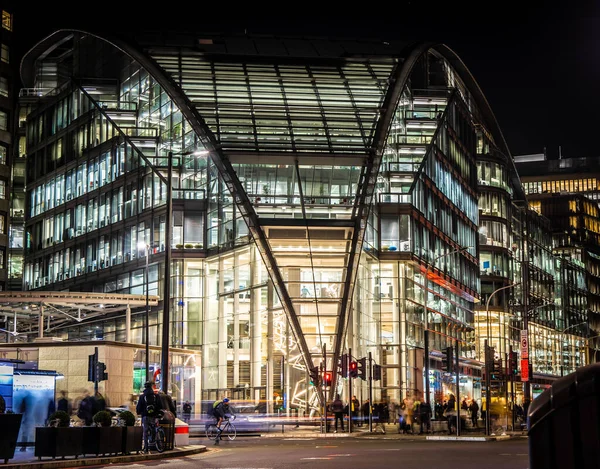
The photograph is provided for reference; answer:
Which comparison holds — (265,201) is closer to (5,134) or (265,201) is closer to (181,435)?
(5,134)

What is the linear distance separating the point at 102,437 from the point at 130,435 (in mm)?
1518

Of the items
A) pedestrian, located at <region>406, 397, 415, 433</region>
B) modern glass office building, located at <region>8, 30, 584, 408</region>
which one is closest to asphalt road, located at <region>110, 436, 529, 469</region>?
pedestrian, located at <region>406, 397, 415, 433</region>

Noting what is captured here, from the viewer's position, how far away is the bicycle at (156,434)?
2738 centimetres

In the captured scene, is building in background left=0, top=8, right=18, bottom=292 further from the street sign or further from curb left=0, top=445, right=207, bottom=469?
curb left=0, top=445, right=207, bottom=469

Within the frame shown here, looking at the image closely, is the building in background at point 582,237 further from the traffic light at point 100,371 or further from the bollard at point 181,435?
the bollard at point 181,435

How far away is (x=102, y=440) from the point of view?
25.1 m

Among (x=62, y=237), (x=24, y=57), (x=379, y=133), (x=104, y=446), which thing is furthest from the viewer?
(x=24, y=57)

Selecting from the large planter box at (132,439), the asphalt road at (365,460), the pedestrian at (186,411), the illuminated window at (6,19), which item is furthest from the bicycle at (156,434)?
the illuminated window at (6,19)

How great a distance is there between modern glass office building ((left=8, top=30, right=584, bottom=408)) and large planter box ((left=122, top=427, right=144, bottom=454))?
29602 millimetres

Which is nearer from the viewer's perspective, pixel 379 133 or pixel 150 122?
pixel 379 133

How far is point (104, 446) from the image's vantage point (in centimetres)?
2516

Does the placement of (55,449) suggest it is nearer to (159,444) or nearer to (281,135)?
(159,444)

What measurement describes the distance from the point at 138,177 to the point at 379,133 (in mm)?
18457

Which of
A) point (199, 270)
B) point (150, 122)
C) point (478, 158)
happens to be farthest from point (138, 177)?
point (478, 158)
